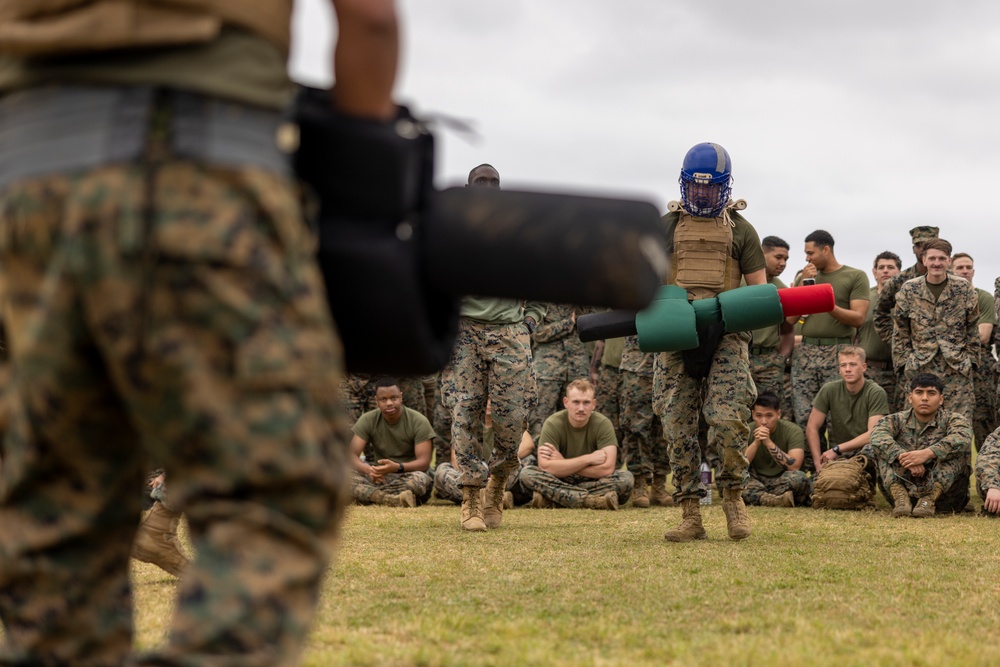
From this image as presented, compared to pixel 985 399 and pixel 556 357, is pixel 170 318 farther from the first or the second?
pixel 985 399

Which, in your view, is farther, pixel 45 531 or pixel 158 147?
pixel 45 531

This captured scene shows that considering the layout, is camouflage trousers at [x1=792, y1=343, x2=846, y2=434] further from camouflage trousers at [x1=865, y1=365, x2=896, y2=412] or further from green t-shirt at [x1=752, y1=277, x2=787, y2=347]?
camouflage trousers at [x1=865, y1=365, x2=896, y2=412]

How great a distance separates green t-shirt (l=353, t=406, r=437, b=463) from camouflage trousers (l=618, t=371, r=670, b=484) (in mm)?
1986

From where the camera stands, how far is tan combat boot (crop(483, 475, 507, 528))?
854 cm

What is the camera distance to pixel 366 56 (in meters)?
2.11

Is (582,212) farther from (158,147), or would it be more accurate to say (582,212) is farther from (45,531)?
(45,531)

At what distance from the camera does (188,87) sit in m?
1.96

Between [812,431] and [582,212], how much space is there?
387 inches

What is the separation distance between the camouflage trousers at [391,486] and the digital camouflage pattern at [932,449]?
13.9 feet

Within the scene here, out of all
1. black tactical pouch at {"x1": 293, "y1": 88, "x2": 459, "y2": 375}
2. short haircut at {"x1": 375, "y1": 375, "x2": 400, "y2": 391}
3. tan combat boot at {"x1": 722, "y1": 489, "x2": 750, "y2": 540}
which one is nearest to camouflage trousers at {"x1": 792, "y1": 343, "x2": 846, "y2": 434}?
short haircut at {"x1": 375, "y1": 375, "x2": 400, "y2": 391}

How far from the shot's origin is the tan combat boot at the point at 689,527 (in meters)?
7.54

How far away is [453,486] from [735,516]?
379cm

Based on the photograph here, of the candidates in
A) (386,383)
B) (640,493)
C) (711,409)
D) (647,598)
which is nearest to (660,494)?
(640,493)

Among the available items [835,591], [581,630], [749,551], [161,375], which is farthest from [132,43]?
[749,551]
